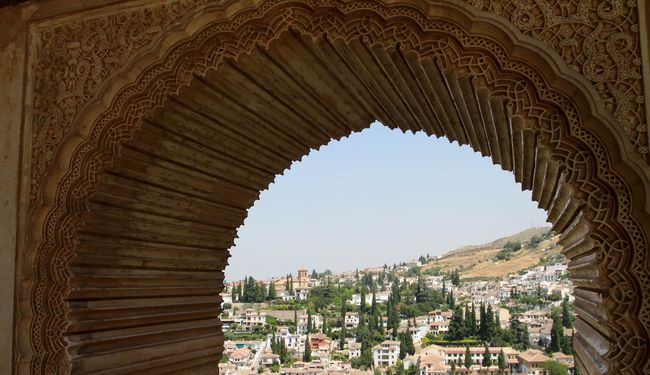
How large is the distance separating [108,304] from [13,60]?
6.46 feet

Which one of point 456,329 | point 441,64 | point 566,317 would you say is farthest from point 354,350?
point 441,64

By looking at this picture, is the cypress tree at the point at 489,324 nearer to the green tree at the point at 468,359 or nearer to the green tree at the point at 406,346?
the green tree at the point at 468,359

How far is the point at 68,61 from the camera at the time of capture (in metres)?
4.35

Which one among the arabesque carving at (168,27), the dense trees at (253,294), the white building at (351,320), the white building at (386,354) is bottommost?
the white building at (386,354)

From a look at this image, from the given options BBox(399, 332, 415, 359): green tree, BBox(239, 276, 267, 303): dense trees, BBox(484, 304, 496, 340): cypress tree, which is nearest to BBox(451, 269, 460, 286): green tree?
BBox(239, 276, 267, 303): dense trees

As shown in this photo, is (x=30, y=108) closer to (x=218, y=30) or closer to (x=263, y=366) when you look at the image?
(x=218, y=30)

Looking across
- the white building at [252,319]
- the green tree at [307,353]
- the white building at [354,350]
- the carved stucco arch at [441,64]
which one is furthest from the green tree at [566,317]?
the carved stucco arch at [441,64]

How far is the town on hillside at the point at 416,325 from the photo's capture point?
33.8 meters

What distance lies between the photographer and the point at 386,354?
38844 mm

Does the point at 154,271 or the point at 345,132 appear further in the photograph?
the point at 345,132

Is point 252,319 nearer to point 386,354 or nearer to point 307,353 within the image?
point 307,353

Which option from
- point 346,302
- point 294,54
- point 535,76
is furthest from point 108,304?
point 346,302

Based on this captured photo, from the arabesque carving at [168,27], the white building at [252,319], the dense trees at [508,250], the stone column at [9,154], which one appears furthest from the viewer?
the dense trees at [508,250]

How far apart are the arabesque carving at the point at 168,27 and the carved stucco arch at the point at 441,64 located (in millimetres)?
97
